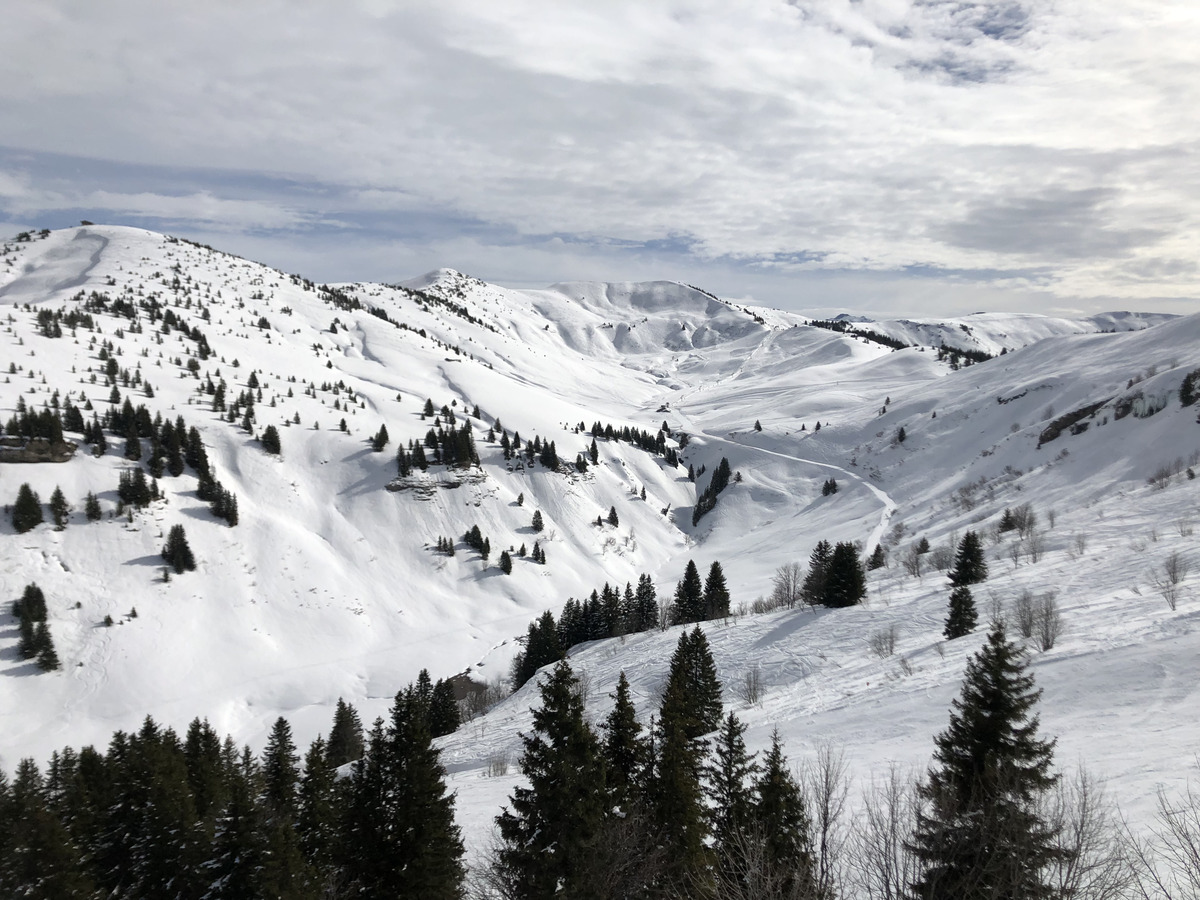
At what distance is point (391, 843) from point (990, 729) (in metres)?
16.4

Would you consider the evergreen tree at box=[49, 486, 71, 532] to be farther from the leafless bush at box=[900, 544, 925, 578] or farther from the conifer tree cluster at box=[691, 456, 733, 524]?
the conifer tree cluster at box=[691, 456, 733, 524]

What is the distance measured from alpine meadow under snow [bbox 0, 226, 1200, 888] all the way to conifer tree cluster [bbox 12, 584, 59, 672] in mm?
1222

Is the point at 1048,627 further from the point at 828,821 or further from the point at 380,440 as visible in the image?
the point at 380,440

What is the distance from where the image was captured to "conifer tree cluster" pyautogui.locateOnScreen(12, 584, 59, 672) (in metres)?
59.6

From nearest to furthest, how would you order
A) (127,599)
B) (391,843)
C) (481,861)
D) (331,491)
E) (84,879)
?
(391,843), (84,879), (481,861), (127,599), (331,491)

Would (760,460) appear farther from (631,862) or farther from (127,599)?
(631,862)

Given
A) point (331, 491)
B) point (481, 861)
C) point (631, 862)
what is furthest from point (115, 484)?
point (631, 862)

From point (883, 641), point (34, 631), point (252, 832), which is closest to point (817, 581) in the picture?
point (883, 641)

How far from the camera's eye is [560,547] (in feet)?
339

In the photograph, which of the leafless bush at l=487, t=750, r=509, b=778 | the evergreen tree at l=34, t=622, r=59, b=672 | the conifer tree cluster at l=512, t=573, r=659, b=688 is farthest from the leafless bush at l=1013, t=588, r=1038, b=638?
the evergreen tree at l=34, t=622, r=59, b=672

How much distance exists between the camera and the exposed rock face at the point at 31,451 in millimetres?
75375

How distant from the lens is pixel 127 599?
6775cm

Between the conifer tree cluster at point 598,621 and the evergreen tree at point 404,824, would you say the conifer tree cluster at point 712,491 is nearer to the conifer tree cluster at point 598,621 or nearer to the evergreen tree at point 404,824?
the conifer tree cluster at point 598,621

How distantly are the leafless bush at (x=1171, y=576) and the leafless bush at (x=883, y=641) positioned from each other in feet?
45.9
